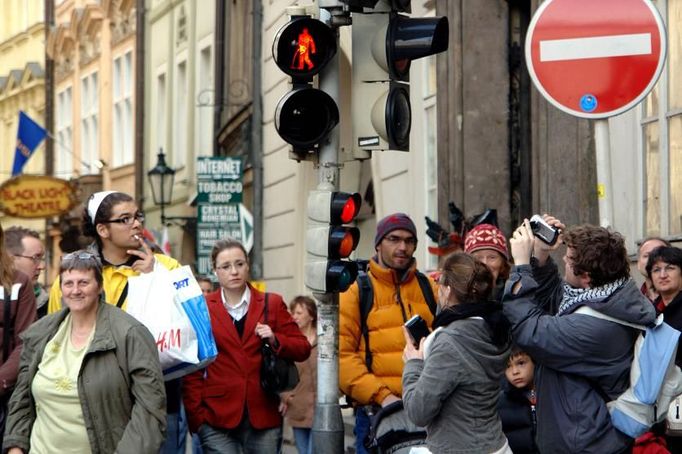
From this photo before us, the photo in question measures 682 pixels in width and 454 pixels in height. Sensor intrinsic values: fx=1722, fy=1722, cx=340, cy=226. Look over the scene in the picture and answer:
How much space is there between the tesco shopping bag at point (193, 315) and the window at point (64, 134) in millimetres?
35200

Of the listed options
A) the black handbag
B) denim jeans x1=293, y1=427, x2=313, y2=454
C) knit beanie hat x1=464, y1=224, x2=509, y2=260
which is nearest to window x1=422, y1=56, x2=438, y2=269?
denim jeans x1=293, y1=427, x2=313, y2=454

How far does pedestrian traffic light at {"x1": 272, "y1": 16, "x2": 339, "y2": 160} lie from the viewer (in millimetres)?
9844

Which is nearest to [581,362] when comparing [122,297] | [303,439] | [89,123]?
[122,297]

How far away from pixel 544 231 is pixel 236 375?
10.8 ft

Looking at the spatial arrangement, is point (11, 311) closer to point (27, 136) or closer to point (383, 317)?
point (383, 317)

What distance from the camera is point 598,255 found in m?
7.23

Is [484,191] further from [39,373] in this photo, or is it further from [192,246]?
[192,246]

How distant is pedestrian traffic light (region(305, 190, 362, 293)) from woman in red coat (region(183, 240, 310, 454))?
71 cm

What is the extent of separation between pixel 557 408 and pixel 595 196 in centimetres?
574

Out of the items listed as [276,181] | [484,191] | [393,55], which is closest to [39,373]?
[393,55]

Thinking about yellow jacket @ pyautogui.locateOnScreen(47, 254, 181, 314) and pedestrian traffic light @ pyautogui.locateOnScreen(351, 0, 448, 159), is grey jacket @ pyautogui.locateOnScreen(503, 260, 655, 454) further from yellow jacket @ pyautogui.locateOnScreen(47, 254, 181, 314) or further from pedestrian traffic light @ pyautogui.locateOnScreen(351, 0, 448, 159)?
pedestrian traffic light @ pyautogui.locateOnScreen(351, 0, 448, 159)

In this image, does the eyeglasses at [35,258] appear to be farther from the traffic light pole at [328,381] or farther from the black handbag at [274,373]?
the traffic light pole at [328,381]

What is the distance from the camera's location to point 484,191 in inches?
614

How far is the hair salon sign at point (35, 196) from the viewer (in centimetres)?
3203
